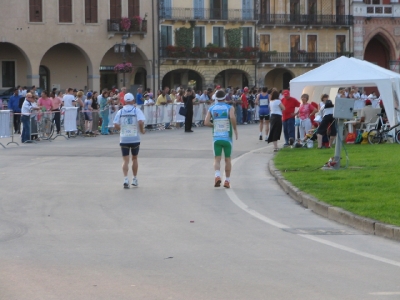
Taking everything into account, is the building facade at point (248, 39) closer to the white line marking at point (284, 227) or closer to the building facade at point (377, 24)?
the building facade at point (377, 24)

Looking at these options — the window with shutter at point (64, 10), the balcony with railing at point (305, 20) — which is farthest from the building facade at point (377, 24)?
the window with shutter at point (64, 10)

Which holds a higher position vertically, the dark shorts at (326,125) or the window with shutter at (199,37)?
the window with shutter at (199,37)

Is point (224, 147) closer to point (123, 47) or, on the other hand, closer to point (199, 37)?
point (123, 47)

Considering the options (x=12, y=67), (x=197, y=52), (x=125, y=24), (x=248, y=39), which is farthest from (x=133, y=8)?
(x=248, y=39)

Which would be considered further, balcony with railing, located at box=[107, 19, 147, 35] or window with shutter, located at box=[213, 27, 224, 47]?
window with shutter, located at box=[213, 27, 224, 47]

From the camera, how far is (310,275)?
8.62 m

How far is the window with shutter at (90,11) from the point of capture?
5603cm

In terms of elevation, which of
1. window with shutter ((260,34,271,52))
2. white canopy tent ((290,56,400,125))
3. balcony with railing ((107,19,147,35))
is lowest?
white canopy tent ((290,56,400,125))

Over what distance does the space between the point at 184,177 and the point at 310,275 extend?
10.0 meters

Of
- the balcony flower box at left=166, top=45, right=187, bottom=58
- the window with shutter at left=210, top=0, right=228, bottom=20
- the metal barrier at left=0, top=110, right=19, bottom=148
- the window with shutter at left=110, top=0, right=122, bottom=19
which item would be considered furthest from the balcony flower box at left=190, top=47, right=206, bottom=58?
the metal barrier at left=0, top=110, right=19, bottom=148

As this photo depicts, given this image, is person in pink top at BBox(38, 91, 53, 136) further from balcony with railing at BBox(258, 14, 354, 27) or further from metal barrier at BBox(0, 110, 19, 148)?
balcony with railing at BBox(258, 14, 354, 27)

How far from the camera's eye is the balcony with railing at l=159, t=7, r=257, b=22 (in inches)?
2393

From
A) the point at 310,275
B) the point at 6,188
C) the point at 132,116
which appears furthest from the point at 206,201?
the point at 310,275

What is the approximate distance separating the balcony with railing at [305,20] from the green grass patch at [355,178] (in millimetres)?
40951
